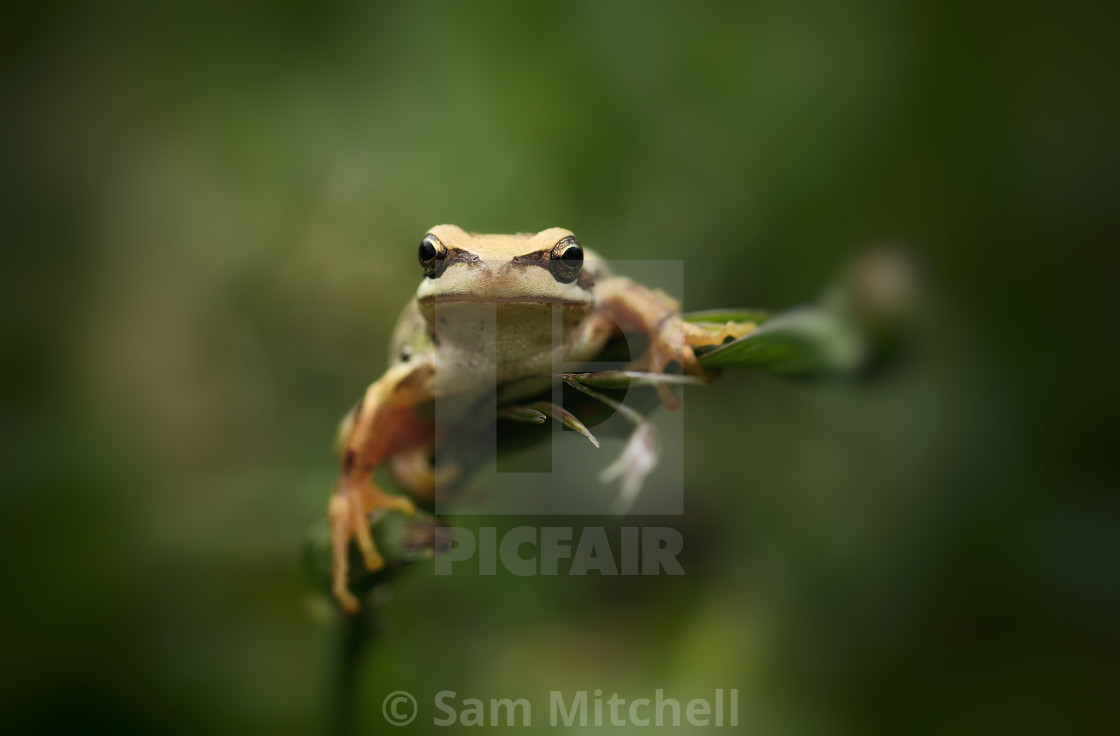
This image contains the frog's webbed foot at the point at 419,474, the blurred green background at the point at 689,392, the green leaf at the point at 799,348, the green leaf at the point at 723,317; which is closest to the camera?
the green leaf at the point at 799,348

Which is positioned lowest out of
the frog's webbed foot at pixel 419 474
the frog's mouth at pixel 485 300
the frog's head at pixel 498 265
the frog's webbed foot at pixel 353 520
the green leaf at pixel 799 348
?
the frog's webbed foot at pixel 353 520

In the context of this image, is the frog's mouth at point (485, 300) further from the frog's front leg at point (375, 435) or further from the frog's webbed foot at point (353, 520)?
the frog's webbed foot at point (353, 520)

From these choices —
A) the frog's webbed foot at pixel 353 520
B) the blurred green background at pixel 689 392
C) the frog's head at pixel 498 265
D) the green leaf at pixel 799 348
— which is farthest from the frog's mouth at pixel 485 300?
the frog's webbed foot at pixel 353 520

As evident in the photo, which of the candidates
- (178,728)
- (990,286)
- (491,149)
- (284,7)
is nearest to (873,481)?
(990,286)

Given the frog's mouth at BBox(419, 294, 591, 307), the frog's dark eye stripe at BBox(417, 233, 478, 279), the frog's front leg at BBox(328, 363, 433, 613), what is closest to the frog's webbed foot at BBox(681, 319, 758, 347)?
the frog's mouth at BBox(419, 294, 591, 307)

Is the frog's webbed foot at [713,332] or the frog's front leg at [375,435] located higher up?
the frog's webbed foot at [713,332]

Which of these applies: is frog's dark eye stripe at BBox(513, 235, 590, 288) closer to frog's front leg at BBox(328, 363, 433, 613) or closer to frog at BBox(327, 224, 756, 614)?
frog at BBox(327, 224, 756, 614)

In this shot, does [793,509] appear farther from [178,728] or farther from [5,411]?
[5,411]

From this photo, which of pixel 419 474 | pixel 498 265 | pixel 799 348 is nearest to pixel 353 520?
pixel 419 474
